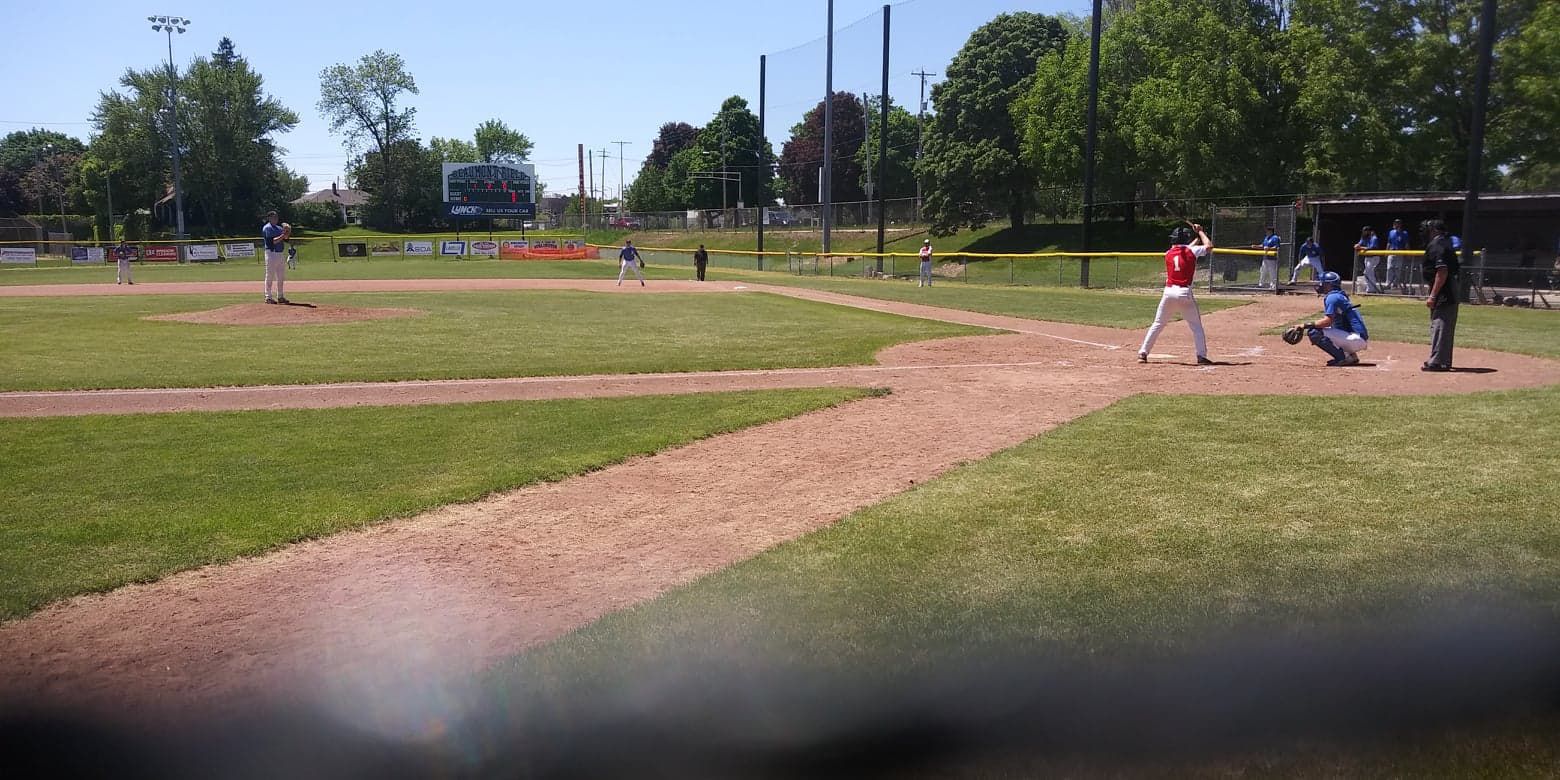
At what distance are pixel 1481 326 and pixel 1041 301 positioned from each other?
9.99 metres

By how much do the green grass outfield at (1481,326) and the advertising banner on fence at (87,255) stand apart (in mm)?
58978

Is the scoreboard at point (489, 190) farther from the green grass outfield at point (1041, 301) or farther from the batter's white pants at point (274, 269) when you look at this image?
the batter's white pants at point (274, 269)

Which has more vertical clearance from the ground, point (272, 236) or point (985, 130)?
point (985, 130)

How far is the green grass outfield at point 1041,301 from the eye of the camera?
71.2ft

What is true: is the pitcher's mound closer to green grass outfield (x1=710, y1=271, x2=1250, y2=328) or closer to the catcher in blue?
green grass outfield (x1=710, y1=271, x2=1250, y2=328)

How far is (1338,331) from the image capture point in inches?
527

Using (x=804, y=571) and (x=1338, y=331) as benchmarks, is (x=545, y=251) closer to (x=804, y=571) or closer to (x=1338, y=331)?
(x=1338, y=331)

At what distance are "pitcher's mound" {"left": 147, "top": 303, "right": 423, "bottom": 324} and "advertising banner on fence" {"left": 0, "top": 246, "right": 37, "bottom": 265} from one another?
133 ft

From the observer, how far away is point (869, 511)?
6.42 meters

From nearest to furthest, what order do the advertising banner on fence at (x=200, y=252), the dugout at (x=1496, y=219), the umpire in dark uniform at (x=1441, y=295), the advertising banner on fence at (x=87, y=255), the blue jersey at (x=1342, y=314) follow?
the umpire in dark uniform at (x=1441, y=295) < the blue jersey at (x=1342, y=314) < the dugout at (x=1496, y=219) < the advertising banner on fence at (x=87, y=255) < the advertising banner on fence at (x=200, y=252)

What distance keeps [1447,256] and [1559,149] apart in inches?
701

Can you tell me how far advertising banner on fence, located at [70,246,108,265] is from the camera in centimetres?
5479

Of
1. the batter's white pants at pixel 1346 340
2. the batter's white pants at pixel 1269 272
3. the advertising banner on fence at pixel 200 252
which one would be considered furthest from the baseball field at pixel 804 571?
the advertising banner on fence at pixel 200 252

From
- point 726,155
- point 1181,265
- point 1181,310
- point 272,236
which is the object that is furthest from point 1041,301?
point 726,155
